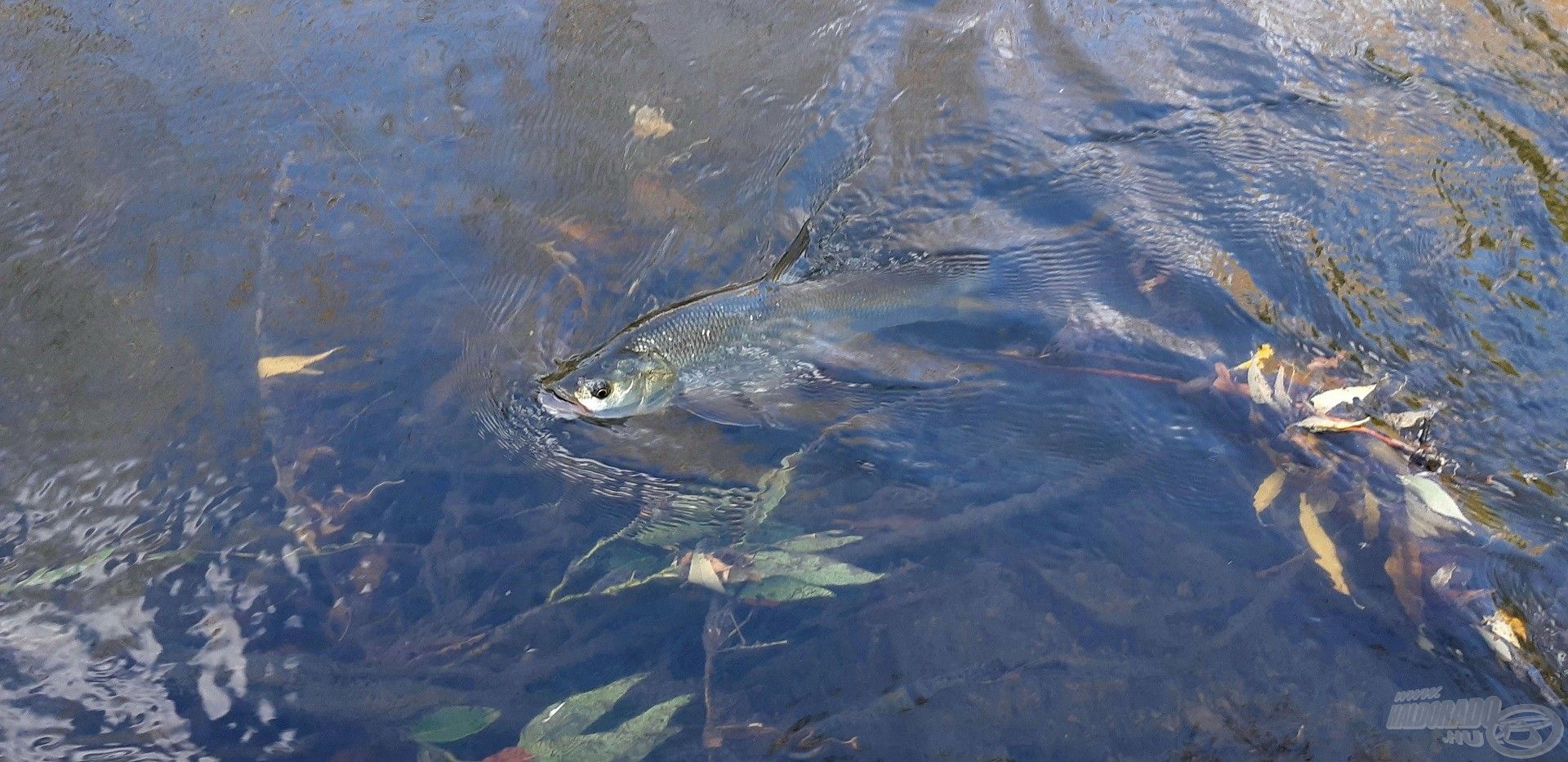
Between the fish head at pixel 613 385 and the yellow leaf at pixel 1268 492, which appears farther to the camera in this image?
the fish head at pixel 613 385

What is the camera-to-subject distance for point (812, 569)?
121 inches

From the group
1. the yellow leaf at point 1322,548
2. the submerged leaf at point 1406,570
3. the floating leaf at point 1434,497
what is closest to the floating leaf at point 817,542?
the yellow leaf at point 1322,548

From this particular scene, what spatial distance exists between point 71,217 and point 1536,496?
574cm

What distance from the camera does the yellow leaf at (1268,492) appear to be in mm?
3191

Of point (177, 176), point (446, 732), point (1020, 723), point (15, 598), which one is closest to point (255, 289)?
point (177, 176)

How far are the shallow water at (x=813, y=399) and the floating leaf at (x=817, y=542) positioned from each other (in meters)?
0.05

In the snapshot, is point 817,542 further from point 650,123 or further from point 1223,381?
point 650,123

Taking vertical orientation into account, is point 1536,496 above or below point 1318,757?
above

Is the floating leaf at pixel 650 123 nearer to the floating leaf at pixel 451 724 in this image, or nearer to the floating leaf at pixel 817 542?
the floating leaf at pixel 817 542

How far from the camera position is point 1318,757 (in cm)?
265

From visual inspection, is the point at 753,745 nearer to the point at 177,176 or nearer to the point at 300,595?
the point at 300,595

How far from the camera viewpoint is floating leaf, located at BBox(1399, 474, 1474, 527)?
3.04 meters

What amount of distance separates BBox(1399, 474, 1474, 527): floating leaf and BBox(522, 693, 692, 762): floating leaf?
2.45 metres

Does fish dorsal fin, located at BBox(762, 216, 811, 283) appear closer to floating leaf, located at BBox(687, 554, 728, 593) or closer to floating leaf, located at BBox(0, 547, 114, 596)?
floating leaf, located at BBox(687, 554, 728, 593)
